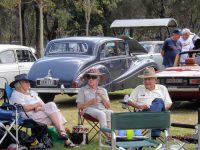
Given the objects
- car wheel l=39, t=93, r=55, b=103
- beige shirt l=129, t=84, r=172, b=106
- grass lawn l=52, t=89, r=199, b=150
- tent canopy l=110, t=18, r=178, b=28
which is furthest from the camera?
tent canopy l=110, t=18, r=178, b=28

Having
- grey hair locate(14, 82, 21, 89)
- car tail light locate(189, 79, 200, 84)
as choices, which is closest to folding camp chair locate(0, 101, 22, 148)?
grey hair locate(14, 82, 21, 89)

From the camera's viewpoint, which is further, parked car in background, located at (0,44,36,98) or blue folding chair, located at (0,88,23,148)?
parked car in background, located at (0,44,36,98)

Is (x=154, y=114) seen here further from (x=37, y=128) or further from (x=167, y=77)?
(x=167, y=77)

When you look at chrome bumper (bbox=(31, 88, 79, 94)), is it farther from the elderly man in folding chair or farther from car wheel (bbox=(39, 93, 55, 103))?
the elderly man in folding chair

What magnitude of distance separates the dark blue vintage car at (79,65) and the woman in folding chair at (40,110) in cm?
373

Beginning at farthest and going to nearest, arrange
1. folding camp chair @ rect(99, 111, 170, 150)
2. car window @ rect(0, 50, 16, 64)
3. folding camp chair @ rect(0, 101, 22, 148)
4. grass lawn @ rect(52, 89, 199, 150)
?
car window @ rect(0, 50, 16, 64) < grass lawn @ rect(52, 89, 199, 150) < folding camp chair @ rect(0, 101, 22, 148) < folding camp chair @ rect(99, 111, 170, 150)

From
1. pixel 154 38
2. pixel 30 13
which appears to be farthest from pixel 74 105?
pixel 30 13

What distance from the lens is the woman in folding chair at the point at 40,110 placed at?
8430mm

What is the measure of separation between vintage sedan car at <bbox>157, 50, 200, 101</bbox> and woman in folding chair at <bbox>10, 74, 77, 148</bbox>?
396cm

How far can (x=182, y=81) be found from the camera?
1183cm

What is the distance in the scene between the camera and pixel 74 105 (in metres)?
13.9

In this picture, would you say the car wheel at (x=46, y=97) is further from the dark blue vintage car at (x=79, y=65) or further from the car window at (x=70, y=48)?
the car window at (x=70, y=48)

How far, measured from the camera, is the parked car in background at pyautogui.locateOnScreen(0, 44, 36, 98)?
1545 centimetres

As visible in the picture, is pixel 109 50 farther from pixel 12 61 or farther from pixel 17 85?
pixel 17 85
